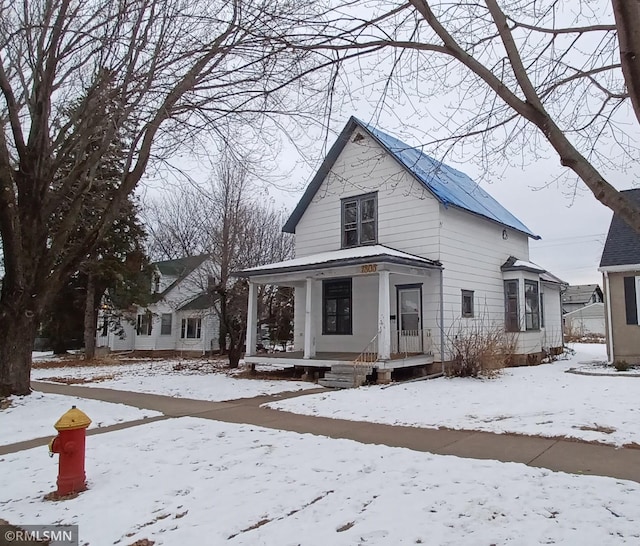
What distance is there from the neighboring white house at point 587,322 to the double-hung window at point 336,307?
23411 mm

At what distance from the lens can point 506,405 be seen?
9.33 meters

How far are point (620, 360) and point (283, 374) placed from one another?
10377mm

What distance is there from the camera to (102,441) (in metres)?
7.20

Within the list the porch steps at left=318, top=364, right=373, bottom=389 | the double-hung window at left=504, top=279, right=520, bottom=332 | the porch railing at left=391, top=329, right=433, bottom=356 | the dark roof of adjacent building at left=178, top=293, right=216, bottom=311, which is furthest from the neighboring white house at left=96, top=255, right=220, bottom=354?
the double-hung window at left=504, top=279, right=520, bottom=332

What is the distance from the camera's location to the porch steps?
1278cm

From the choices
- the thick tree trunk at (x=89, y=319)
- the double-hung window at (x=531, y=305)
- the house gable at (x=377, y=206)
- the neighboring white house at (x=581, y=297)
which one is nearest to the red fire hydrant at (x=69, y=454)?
the house gable at (x=377, y=206)

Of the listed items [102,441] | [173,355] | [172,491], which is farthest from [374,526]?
[173,355]

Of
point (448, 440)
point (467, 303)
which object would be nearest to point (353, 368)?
point (467, 303)

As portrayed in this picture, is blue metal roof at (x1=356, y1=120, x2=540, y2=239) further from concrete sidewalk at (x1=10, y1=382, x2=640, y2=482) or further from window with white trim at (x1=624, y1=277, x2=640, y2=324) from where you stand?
concrete sidewalk at (x1=10, y1=382, x2=640, y2=482)

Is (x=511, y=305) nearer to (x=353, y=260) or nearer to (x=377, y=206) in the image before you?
(x=377, y=206)

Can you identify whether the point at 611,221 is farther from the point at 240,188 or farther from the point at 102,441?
the point at 102,441

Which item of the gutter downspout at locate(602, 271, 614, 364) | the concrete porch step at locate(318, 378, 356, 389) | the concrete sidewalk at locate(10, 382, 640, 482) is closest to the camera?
the concrete sidewalk at locate(10, 382, 640, 482)

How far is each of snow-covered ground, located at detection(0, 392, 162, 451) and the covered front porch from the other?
A: 5.84 m

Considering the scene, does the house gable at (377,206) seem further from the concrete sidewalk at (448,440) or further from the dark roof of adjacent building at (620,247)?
the concrete sidewalk at (448,440)
